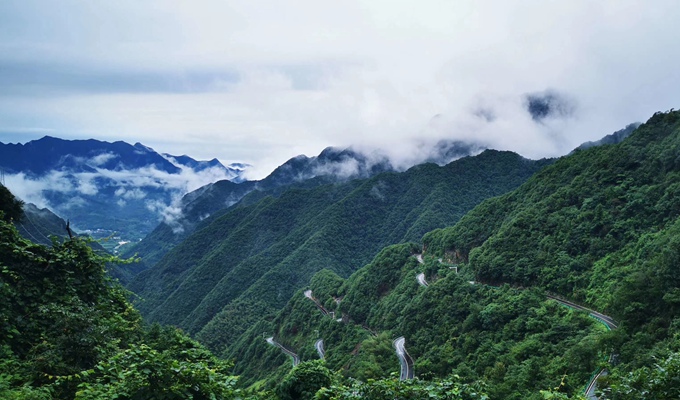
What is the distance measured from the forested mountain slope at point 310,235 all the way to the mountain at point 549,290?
42.2 metres

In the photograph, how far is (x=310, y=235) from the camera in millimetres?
127312

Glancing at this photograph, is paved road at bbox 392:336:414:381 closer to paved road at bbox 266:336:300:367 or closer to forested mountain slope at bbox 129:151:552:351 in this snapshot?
paved road at bbox 266:336:300:367

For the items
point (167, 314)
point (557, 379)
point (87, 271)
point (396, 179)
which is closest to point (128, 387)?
point (87, 271)

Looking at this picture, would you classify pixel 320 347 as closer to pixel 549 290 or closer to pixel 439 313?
pixel 439 313

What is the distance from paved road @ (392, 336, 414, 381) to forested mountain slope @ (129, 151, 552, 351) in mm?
53994

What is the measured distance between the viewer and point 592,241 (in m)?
38.1

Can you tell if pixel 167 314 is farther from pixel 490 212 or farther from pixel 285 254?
pixel 490 212

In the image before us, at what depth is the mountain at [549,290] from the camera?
25.2m

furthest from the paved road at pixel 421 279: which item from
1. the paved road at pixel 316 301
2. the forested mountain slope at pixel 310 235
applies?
the forested mountain slope at pixel 310 235

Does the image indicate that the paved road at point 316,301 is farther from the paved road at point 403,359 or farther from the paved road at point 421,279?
the paved road at point 403,359

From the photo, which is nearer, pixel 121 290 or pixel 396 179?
pixel 121 290

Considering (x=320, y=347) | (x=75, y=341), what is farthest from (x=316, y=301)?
(x=75, y=341)

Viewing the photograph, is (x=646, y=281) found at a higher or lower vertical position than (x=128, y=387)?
higher

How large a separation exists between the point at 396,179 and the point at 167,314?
78.4 metres
